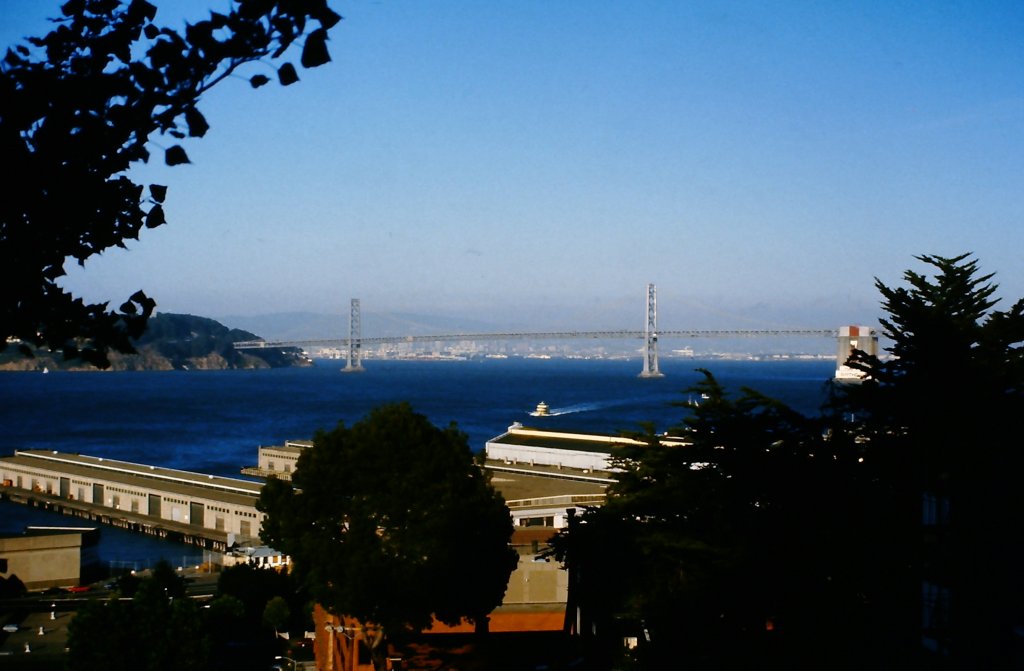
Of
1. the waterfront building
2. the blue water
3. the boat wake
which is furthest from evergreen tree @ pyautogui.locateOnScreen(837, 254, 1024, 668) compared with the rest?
the boat wake

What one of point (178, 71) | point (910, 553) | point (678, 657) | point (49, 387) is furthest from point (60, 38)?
point (49, 387)

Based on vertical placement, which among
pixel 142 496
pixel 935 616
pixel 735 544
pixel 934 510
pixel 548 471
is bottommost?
pixel 142 496

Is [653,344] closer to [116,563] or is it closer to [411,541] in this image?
[116,563]

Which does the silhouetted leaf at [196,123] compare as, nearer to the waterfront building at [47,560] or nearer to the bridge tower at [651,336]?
the waterfront building at [47,560]

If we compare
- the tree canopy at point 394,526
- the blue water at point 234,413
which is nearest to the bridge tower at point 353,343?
the blue water at point 234,413

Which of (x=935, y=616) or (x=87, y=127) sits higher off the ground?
(x=87, y=127)

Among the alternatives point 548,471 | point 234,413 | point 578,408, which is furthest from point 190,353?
point 548,471

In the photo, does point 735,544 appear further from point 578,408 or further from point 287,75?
point 578,408
